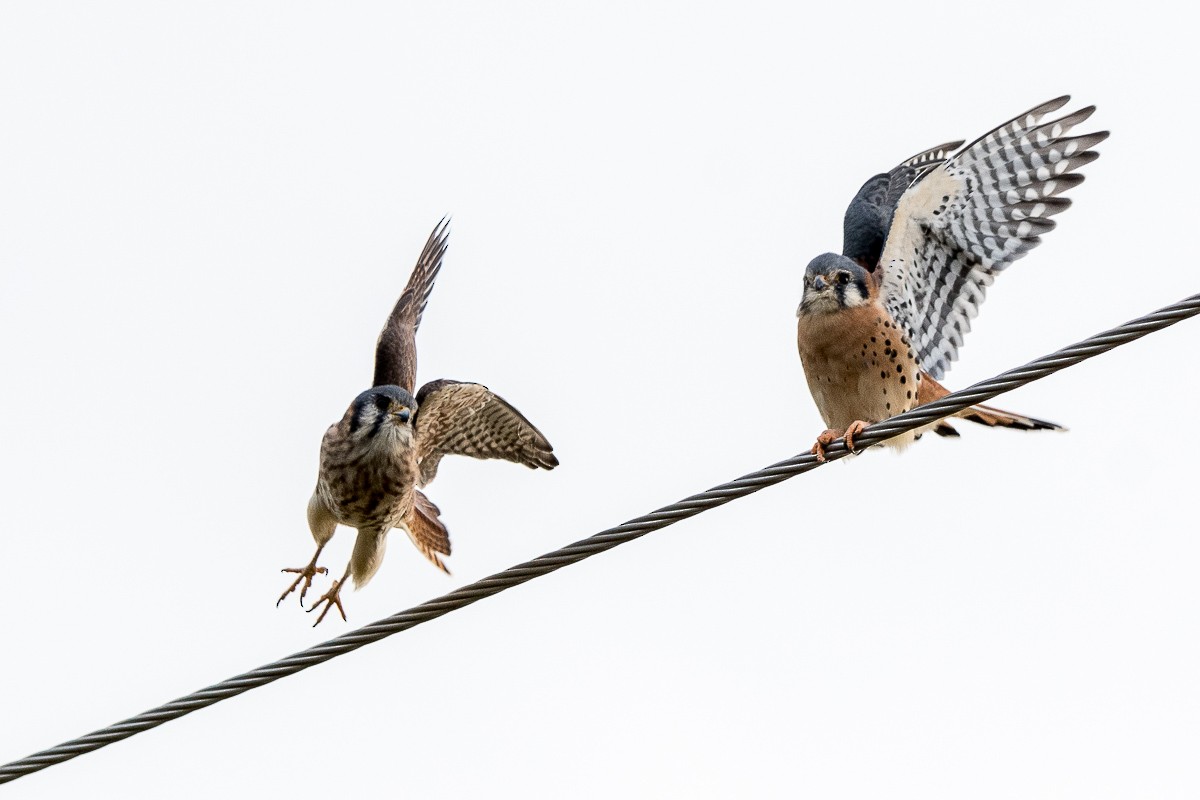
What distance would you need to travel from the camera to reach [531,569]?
4.12 m

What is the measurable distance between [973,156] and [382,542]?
120 inches

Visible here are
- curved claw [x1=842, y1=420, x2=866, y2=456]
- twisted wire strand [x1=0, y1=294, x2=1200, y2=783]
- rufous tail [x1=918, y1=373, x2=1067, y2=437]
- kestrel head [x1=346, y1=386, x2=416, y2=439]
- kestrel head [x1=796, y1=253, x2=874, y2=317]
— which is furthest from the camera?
kestrel head [x1=346, y1=386, x2=416, y2=439]

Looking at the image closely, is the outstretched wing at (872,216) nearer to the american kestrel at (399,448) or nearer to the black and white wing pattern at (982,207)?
the black and white wing pattern at (982,207)

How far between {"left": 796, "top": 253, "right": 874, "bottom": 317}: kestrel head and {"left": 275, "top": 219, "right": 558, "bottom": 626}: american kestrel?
1736mm

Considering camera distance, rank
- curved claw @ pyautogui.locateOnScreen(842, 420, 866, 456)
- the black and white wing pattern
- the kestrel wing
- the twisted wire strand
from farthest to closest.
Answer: the kestrel wing → the black and white wing pattern → curved claw @ pyautogui.locateOnScreen(842, 420, 866, 456) → the twisted wire strand

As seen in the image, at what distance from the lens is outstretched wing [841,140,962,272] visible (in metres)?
6.96

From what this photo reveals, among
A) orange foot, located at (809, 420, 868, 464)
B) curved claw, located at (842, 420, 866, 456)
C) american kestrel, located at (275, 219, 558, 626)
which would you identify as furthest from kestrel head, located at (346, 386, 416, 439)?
curved claw, located at (842, 420, 866, 456)

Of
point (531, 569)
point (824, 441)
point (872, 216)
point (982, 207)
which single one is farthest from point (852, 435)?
point (872, 216)

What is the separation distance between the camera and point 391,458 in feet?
21.7

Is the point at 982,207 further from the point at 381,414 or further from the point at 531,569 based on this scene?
the point at 531,569

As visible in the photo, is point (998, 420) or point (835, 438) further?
point (998, 420)

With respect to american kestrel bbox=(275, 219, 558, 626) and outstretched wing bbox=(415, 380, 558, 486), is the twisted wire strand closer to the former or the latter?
american kestrel bbox=(275, 219, 558, 626)

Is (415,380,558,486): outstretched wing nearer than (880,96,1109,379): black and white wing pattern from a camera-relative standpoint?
No

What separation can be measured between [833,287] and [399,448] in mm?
1936
